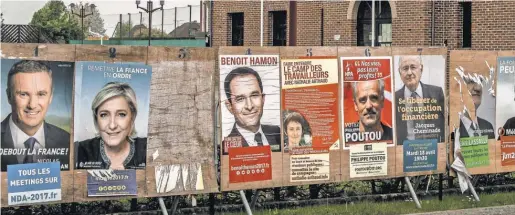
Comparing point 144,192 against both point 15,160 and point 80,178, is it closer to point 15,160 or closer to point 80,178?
point 80,178

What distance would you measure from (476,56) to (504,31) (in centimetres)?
2012

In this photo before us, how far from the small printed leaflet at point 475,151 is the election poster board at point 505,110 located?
26 cm

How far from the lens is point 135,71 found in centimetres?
1032

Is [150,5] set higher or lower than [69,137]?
higher

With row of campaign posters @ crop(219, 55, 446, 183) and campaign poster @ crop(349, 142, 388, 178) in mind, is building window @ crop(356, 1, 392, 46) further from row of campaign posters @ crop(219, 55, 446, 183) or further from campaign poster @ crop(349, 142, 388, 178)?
campaign poster @ crop(349, 142, 388, 178)

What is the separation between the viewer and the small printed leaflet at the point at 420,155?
42.3 feet

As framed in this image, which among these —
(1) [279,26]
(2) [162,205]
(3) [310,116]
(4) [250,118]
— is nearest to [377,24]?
(1) [279,26]

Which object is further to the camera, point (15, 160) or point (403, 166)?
point (403, 166)

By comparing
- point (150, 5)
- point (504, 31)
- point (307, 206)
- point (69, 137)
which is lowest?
point (307, 206)

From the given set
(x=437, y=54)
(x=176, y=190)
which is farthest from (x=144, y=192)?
(x=437, y=54)

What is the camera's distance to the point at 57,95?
980 centimetres

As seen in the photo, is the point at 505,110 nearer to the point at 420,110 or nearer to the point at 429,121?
the point at 429,121

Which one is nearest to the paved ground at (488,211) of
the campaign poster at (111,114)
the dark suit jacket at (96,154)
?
the dark suit jacket at (96,154)

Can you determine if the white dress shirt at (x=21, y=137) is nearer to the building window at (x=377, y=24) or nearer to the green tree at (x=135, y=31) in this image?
the building window at (x=377, y=24)
